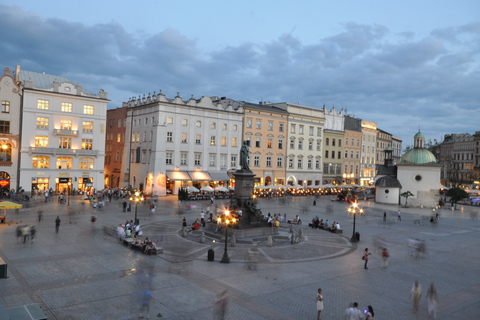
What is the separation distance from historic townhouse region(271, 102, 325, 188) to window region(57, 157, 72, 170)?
36938 mm

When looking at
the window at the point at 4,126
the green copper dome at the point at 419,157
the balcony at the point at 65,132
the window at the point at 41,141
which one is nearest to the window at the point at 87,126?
the balcony at the point at 65,132

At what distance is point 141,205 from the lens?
4512 cm

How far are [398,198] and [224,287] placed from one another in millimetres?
49523

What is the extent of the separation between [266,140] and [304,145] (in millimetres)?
9613

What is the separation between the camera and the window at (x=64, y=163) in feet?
171

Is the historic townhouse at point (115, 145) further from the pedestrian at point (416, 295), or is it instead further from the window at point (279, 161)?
the pedestrian at point (416, 295)

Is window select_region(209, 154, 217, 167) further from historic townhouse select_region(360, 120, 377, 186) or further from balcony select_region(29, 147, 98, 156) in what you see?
historic townhouse select_region(360, 120, 377, 186)

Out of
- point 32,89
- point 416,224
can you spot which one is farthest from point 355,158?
point 32,89

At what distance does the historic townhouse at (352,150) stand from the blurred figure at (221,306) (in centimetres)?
7003

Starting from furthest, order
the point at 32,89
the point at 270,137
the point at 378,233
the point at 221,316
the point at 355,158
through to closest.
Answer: the point at 355,158 < the point at 270,137 < the point at 32,89 < the point at 378,233 < the point at 221,316

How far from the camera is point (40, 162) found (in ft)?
166

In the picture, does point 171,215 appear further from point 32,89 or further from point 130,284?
point 32,89

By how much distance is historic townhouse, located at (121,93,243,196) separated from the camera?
55.8 m

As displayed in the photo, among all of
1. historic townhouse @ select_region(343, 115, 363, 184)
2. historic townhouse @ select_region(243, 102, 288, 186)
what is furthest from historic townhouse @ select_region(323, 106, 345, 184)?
historic townhouse @ select_region(243, 102, 288, 186)
